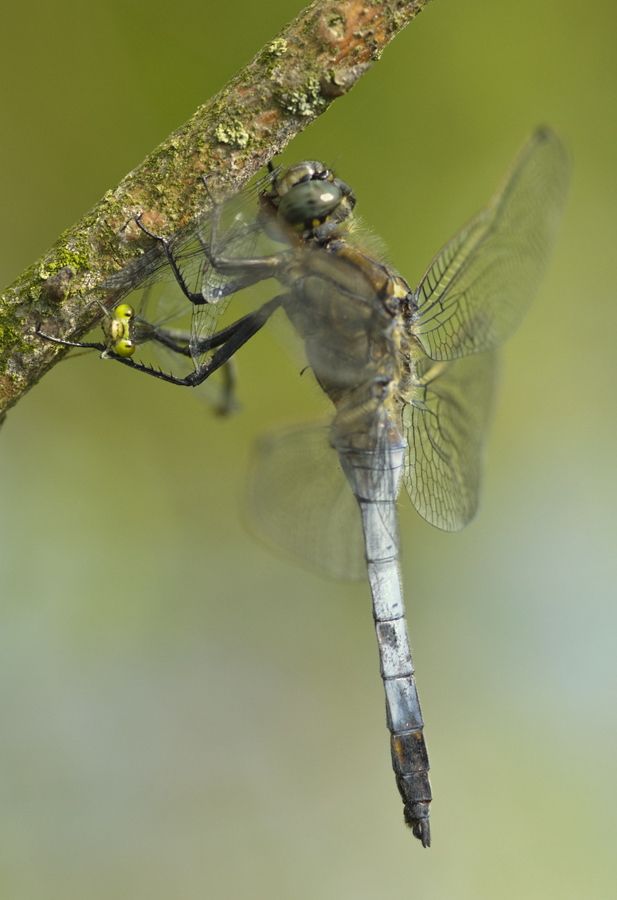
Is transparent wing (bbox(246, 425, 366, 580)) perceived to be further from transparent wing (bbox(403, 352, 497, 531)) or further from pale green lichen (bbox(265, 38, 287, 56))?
pale green lichen (bbox(265, 38, 287, 56))

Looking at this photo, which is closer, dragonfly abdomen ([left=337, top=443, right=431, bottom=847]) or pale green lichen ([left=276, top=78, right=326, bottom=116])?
pale green lichen ([left=276, top=78, right=326, bottom=116])

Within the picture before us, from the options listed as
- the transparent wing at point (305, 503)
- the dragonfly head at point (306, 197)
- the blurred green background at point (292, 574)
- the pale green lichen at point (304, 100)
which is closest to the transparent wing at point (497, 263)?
the dragonfly head at point (306, 197)

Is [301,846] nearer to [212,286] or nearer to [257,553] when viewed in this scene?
[257,553]

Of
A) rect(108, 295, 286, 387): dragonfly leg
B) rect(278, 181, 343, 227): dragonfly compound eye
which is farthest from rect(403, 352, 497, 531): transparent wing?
rect(278, 181, 343, 227): dragonfly compound eye

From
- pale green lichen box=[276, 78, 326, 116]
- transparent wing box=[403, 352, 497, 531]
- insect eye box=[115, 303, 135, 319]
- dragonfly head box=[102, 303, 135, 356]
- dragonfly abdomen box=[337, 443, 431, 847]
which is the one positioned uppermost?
pale green lichen box=[276, 78, 326, 116]

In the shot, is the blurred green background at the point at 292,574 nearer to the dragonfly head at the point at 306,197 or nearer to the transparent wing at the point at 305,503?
the transparent wing at the point at 305,503

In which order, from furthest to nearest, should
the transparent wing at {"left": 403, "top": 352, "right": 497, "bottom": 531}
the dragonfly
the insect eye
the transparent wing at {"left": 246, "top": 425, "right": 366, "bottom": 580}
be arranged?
1. the transparent wing at {"left": 246, "top": 425, "right": 366, "bottom": 580}
2. the transparent wing at {"left": 403, "top": 352, "right": 497, "bottom": 531}
3. the dragonfly
4. the insect eye

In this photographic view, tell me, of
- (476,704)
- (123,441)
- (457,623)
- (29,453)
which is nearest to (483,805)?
(476,704)

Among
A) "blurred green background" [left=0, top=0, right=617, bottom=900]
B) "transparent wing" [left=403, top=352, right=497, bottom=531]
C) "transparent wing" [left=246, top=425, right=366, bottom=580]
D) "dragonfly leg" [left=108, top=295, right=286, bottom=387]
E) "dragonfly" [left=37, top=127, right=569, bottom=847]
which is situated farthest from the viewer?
"blurred green background" [left=0, top=0, right=617, bottom=900]
